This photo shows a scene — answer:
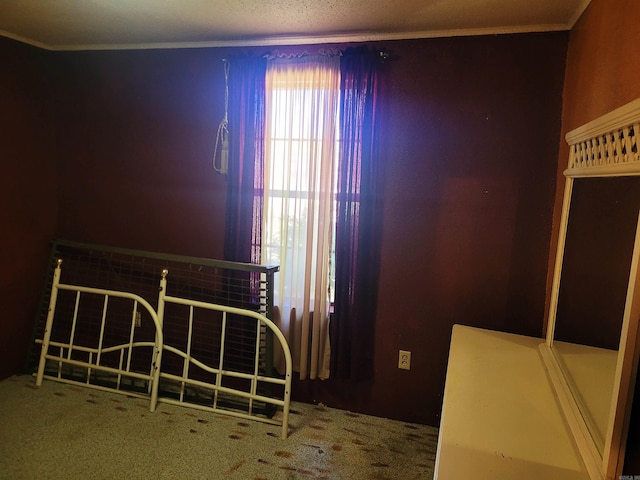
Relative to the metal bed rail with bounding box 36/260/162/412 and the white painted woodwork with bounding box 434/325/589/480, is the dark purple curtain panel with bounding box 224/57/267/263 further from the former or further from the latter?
the white painted woodwork with bounding box 434/325/589/480

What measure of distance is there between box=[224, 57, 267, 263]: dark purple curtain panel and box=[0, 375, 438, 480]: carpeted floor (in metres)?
1.02

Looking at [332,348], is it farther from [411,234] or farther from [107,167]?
[107,167]

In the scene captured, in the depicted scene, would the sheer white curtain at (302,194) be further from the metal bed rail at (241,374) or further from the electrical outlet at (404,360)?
the electrical outlet at (404,360)

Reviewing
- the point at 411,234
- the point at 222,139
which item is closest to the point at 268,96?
the point at 222,139

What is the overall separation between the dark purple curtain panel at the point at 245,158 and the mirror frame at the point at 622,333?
1712mm

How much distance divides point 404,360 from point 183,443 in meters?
1.32

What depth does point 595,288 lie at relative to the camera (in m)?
1.22

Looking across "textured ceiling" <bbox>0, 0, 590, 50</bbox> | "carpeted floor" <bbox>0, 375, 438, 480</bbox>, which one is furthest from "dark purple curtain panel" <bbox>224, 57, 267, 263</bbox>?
"carpeted floor" <bbox>0, 375, 438, 480</bbox>

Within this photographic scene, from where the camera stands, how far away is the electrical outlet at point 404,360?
8.15ft

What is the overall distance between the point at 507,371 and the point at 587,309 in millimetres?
451

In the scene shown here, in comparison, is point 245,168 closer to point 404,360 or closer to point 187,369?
point 187,369

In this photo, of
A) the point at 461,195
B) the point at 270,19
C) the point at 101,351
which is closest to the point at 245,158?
the point at 270,19

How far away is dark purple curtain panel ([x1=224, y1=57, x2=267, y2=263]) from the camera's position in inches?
99.1

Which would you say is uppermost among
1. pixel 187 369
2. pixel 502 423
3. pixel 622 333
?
pixel 622 333
